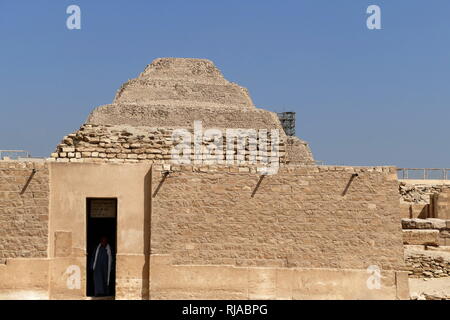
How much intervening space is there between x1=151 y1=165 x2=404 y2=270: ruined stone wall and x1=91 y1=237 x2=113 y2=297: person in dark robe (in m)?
1.32

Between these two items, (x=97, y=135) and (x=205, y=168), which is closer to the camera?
(x=205, y=168)

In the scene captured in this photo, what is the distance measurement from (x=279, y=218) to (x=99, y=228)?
4132mm

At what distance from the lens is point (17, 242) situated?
34.8 ft

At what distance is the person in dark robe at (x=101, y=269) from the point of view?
11398mm

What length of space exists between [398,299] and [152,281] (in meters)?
4.44

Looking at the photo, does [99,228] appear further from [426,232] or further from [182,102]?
[182,102]

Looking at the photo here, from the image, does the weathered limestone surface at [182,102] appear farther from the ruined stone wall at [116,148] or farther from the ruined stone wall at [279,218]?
the ruined stone wall at [279,218]

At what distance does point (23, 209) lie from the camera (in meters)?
10.7

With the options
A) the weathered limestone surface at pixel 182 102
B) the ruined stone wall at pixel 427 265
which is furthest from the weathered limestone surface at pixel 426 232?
the weathered limestone surface at pixel 182 102

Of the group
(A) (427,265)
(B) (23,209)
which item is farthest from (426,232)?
(B) (23,209)

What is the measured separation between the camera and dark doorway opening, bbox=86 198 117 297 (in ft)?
37.3

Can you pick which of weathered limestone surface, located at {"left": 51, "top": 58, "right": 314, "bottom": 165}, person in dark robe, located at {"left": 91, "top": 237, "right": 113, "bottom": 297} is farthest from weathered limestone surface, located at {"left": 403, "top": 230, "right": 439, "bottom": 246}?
person in dark robe, located at {"left": 91, "top": 237, "right": 113, "bottom": 297}

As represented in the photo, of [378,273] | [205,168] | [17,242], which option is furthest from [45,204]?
[378,273]
